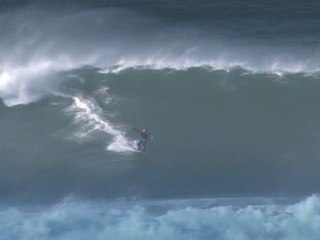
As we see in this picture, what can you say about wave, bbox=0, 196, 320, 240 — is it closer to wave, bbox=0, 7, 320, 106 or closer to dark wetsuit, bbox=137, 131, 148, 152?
dark wetsuit, bbox=137, 131, 148, 152

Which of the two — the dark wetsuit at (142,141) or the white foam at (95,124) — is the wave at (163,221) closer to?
the dark wetsuit at (142,141)

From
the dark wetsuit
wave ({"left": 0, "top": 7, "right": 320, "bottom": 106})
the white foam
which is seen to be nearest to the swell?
the white foam

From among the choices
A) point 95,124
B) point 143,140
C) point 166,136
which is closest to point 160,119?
point 166,136

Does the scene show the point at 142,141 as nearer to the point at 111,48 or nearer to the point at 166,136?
the point at 166,136

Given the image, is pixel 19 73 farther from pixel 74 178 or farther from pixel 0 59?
pixel 74 178

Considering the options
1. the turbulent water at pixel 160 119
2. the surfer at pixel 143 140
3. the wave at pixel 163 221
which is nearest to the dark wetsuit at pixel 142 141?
the surfer at pixel 143 140
